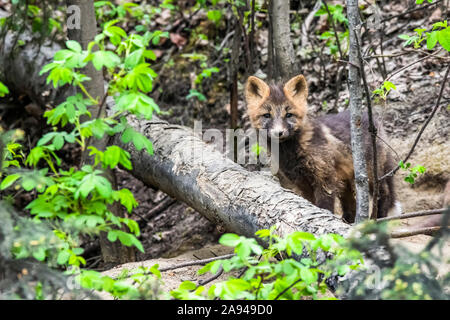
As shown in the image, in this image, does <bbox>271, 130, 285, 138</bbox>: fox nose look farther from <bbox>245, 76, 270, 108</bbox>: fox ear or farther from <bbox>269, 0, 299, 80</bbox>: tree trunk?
<bbox>269, 0, 299, 80</bbox>: tree trunk

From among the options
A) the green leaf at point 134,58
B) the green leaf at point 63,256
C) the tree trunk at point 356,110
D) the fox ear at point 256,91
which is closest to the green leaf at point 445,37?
the tree trunk at point 356,110

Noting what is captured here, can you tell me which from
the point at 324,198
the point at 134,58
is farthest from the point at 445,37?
the point at 324,198

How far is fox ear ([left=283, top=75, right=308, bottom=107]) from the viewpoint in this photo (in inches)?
227

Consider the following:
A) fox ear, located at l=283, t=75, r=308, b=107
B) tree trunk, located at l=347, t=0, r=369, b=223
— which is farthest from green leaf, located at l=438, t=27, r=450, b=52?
fox ear, located at l=283, t=75, r=308, b=107

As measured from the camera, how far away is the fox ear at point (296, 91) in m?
5.77

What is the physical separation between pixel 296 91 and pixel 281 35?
31.8 inches

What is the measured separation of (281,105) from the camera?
5.74m

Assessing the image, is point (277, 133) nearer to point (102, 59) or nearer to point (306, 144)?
point (306, 144)

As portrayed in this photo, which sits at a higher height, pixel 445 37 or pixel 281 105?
pixel 445 37

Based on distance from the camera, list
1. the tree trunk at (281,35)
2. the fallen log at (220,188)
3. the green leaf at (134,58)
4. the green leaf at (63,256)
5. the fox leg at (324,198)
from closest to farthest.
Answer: the green leaf at (63,256)
the green leaf at (134,58)
the fallen log at (220,188)
the fox leg at (324,198)
the tree trunk at (281,35)

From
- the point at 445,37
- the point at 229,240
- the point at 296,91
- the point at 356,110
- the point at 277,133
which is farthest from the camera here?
the point at 296,91

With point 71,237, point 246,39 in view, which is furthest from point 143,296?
point 246,39

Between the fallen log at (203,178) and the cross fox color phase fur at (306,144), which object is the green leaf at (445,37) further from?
the cross fox color phase fur at (306,144)
